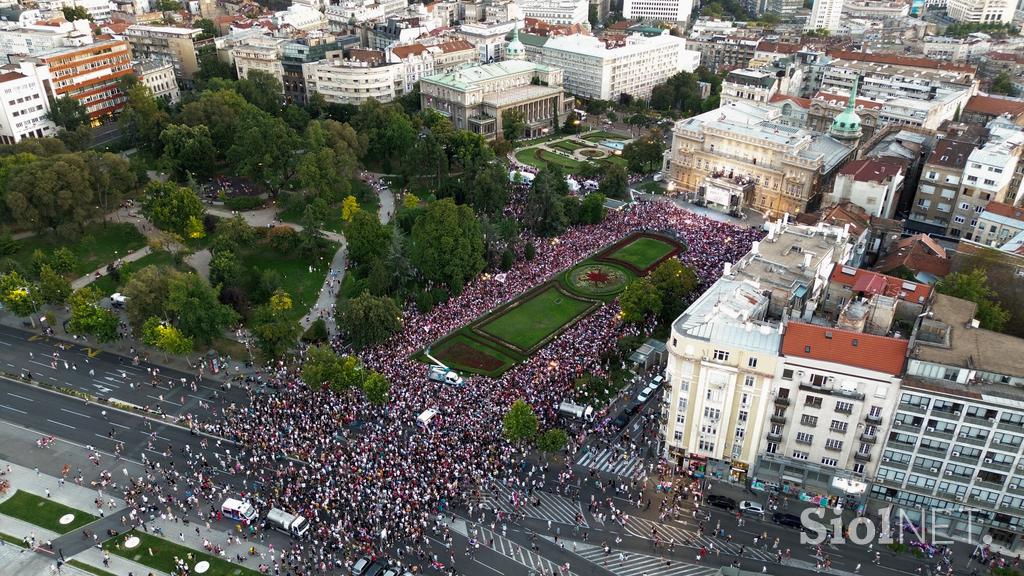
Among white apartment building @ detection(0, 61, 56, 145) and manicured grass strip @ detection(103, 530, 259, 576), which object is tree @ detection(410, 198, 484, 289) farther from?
white apartment building @ detection(0, 61, 56, 145)

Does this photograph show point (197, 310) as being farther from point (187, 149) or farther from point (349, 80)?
point (349, 80)

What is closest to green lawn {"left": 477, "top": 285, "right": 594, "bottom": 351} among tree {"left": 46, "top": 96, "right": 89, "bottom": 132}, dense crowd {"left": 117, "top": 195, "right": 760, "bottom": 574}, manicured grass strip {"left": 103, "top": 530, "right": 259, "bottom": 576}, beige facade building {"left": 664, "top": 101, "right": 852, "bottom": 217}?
dense crowd {"left": 117, "top": 195, "right": 760, "bottom": 574}

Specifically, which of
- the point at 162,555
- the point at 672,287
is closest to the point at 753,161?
the point at 672,287

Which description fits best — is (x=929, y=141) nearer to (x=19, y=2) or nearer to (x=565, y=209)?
(x=565, y=209)

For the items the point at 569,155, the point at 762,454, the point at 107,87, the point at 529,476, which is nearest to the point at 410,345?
the point at 529,476

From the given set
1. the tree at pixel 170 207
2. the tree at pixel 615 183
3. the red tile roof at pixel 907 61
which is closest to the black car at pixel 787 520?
the tree at pixel 615 183

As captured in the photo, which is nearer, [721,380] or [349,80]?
[721,380]
